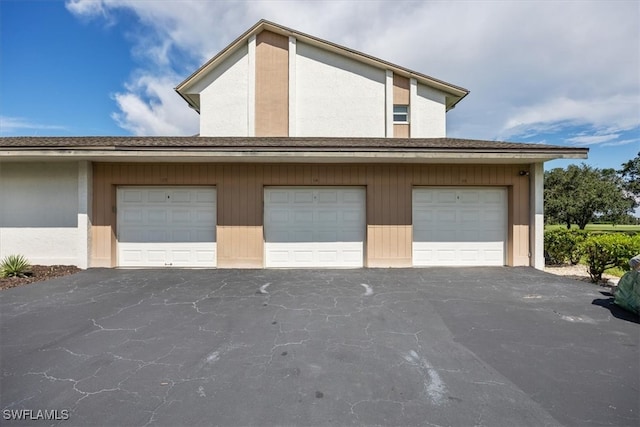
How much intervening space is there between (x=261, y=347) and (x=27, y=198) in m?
8.91

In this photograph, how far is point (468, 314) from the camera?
421cm

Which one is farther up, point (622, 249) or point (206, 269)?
point (622, 249)

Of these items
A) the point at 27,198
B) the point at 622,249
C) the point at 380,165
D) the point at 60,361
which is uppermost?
the point at 380,165

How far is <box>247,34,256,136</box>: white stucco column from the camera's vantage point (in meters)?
9.80

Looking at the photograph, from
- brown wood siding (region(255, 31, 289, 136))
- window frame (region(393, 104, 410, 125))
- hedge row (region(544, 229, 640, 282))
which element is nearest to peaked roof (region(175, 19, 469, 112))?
brown wood siding (region(255, 31, 289, 136))

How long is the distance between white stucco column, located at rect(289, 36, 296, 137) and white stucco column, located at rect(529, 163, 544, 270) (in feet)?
24.7

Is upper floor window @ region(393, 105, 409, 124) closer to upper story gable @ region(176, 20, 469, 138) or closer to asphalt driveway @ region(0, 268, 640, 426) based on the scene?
upper story gable @ region(176, 20, 469, 138)

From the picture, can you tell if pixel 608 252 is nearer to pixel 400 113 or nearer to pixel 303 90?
pixel 400 113

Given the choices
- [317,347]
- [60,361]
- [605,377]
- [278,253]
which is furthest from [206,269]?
[605,377]

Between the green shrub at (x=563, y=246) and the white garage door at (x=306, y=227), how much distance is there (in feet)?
21.4

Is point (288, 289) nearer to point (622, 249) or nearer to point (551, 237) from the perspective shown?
point (622, 249)

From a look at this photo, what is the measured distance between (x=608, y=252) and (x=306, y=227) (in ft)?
23.5

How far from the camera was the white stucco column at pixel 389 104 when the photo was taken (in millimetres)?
9992

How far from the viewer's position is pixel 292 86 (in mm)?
9805
